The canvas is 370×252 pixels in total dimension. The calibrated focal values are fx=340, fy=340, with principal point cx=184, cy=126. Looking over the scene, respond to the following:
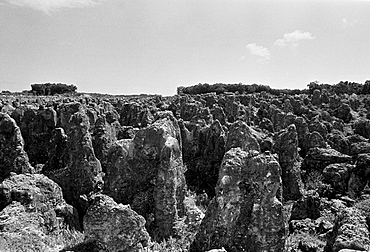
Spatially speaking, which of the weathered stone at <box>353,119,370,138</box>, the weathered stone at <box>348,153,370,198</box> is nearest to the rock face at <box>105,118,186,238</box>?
the weathered stone at <box>348,153,370,198</box>

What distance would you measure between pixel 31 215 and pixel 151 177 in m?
3.56

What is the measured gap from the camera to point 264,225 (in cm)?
616

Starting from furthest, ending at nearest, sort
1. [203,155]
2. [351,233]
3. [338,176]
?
[203,155] → [338,176] → [351,233]

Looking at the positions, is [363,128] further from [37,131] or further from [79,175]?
[79,175]

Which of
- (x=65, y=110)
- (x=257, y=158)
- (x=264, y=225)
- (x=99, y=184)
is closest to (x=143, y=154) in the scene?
(x=99, y=184)

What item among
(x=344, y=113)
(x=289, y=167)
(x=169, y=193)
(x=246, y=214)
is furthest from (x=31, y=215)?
(x=344, y=113)

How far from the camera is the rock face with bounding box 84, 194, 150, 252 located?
5.20m

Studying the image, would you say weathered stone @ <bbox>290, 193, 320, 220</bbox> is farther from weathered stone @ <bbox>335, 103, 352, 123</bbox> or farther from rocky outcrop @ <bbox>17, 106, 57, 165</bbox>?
weathered stone @ <bbox>335, 103, 352, 123</bbox>

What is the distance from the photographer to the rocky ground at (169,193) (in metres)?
5.62

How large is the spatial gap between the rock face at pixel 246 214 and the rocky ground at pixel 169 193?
0.06 ft

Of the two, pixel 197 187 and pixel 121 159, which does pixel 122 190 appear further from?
pixel 197 187

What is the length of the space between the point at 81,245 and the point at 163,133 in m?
4.52

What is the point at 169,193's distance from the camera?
827cm

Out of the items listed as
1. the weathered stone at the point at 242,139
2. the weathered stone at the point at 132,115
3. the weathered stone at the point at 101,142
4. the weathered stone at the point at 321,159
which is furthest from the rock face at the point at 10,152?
the weathered stone at the point at 132,115
